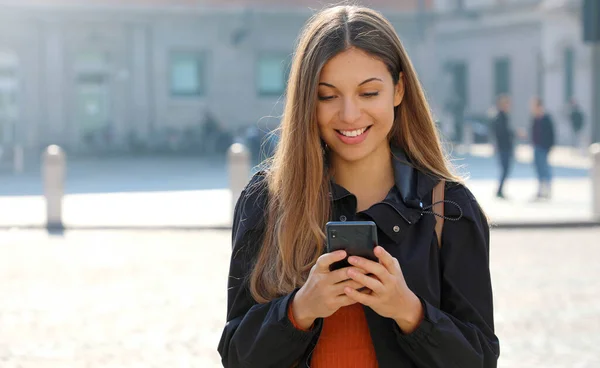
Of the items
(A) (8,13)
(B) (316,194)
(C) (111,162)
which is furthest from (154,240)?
(A) (8,13)

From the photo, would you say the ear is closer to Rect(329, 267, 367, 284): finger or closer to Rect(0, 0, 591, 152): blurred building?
Rect(329, 267, 367, 284): finger

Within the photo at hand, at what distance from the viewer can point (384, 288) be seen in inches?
97.7

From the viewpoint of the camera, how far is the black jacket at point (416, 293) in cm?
266

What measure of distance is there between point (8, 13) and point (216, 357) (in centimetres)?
3063

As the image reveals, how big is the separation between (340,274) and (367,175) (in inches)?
20.2

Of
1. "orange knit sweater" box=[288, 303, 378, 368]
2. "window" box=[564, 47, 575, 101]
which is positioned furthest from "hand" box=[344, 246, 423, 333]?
"window" box=[564, 47, 575, 101]

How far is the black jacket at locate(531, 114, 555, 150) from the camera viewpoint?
19594 mm

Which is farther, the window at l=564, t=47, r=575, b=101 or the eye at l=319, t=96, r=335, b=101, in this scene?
the window at l=564, t=47, r=575, b=101

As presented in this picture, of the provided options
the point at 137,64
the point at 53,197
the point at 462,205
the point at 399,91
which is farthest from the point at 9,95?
the point at 462,205

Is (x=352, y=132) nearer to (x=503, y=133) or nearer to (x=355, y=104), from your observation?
(x=355, y=104)

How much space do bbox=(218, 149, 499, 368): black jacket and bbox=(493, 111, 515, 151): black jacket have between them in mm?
16855

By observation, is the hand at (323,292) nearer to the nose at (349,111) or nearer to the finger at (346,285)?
the finger at (346,285)

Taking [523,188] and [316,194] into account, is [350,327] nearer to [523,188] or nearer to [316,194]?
[316,194]

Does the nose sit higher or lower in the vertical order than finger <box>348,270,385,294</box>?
higher
